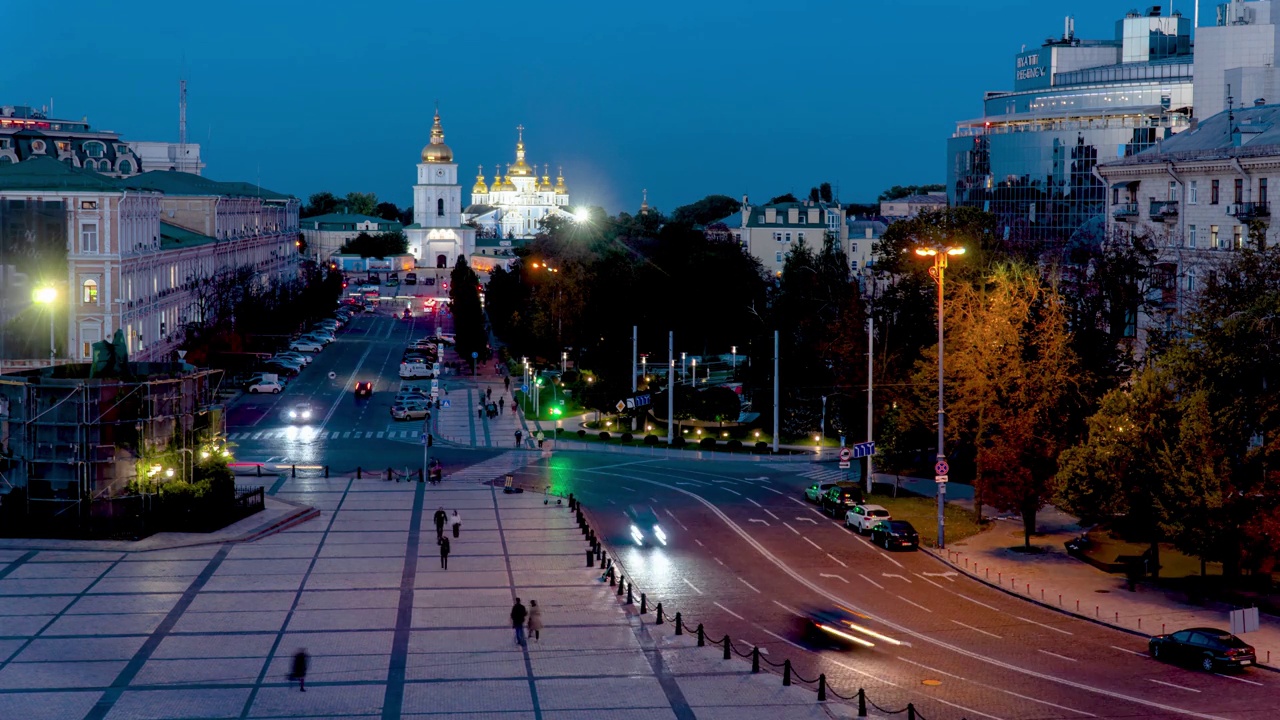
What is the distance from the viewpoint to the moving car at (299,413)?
78963 mm

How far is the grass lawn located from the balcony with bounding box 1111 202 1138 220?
46.3ft

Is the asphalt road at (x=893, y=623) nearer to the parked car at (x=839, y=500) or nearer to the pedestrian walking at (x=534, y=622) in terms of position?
the parked car at (x=839, y=500)

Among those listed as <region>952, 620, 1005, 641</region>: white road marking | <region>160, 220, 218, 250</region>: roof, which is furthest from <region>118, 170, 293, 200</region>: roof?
<region>952, 620, 1005, 641</region>: white road marking

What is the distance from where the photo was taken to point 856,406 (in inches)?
2549

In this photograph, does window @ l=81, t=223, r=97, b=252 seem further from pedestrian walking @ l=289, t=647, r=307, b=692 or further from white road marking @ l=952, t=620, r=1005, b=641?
white road marking @ l=952, t=620, r=1005, b=641

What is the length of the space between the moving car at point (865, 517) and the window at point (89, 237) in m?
49.6

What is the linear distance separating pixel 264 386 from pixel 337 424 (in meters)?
13.9

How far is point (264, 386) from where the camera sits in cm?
8956

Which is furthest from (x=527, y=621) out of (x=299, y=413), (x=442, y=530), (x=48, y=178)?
(x=48, y=178)

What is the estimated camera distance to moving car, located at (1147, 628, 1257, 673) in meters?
31.0

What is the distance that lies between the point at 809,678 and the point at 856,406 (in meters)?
34.9

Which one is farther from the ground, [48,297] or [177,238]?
[177,238]

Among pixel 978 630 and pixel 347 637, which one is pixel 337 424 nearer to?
pixel 347 637

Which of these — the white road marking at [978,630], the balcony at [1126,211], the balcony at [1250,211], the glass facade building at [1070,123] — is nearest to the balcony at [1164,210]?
the balcony at [1126,211]
